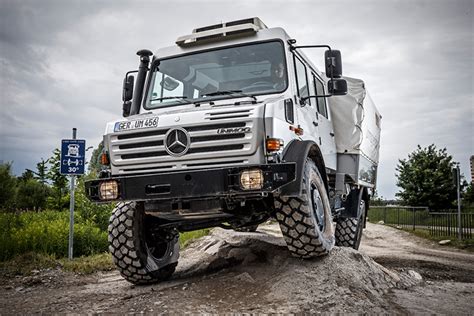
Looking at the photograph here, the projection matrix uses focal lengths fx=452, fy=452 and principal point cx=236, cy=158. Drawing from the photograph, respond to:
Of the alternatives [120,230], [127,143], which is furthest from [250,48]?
[120,230]

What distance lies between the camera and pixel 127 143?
5.52m

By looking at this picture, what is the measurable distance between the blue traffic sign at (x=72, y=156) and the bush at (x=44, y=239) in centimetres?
179

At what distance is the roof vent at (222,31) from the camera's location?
244 inches

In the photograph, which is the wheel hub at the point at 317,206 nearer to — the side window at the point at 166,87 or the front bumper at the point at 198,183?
the front bumper at the point at 198,183

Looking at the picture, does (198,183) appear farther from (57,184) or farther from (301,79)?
(57,184)

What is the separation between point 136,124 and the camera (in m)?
5.46

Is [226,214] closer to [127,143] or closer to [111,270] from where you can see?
[127,143]

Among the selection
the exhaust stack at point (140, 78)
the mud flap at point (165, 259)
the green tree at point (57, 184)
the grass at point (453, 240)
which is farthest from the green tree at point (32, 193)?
the exhaust stack at point (140, 78)

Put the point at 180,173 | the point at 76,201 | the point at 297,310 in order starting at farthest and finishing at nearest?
the point at 76,201
the point at 180,173
the point at 297,310

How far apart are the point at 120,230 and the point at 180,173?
1606mm

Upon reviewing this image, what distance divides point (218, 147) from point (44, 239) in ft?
24.7

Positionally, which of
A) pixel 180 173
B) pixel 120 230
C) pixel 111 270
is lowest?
pixel 111 270

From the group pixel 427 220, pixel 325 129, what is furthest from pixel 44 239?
pixel 427 220

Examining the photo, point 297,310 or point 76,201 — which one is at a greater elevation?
point 76,201
